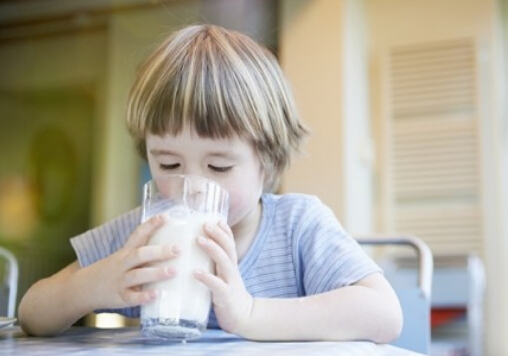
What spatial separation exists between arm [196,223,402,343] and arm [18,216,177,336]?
52 millimetres

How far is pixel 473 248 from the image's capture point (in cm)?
336

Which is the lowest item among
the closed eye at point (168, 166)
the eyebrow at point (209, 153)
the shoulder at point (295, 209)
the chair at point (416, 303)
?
the chair at point (416, 303)

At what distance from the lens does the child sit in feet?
2.49

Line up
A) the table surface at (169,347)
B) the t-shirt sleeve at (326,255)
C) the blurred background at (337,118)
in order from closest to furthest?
1. the table surface at (169,347)
2. the t-shirt sleeve at (326,255)
3. the blurred background at (337,118)

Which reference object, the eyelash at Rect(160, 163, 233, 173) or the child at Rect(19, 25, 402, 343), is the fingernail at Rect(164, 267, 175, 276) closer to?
the child at Rect(19, 25, 402, 343)

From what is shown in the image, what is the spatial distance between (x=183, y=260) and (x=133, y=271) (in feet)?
0.19

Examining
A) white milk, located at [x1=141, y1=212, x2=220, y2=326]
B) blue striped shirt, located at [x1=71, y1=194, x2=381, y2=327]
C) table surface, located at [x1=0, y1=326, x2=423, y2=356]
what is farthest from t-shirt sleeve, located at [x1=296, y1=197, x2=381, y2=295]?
white milk, located at [x1=141, y1=212, x2=220, y2=326]

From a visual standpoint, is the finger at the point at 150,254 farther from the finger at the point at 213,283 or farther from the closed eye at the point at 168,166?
the closed eye at the point at 168,166

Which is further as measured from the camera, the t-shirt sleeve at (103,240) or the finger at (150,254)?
the t-shirt sleeve at (103,240)

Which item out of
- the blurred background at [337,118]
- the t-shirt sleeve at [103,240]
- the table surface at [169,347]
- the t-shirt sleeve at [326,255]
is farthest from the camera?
the blurred background at [337,118]

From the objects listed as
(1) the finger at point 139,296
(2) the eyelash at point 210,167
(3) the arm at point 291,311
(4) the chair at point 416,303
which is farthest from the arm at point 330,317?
(4) the chair at point 416,303

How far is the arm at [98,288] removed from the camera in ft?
2.43

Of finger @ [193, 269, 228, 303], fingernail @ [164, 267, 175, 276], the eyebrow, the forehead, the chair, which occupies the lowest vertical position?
the chair

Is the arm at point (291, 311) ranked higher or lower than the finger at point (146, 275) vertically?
lower
